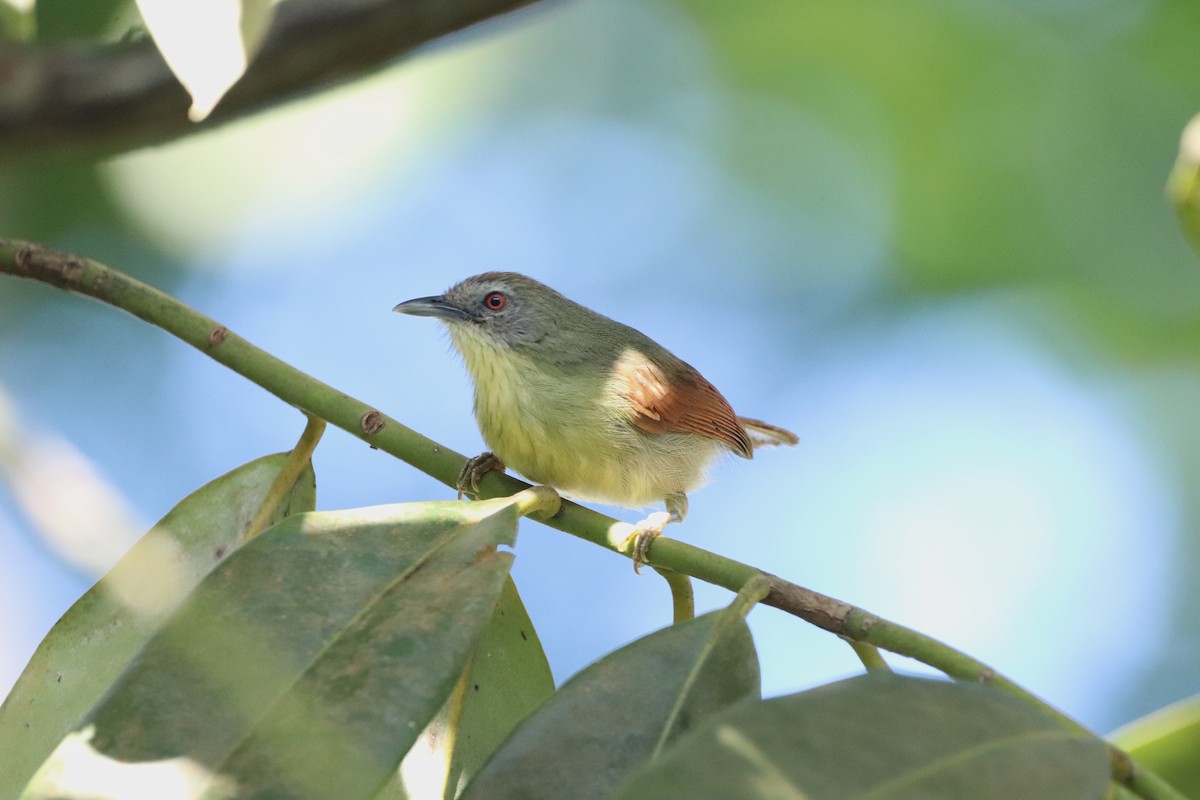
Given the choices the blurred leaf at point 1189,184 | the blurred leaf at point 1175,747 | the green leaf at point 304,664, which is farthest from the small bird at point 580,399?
the blurred leaf at point 1189,184

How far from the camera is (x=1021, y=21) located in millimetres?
7176

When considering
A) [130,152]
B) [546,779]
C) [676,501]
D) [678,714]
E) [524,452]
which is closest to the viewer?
[546,779]

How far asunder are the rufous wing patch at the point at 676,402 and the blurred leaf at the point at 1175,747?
87.4 inches

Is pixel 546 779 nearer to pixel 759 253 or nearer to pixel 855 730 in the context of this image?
pixel 855 730

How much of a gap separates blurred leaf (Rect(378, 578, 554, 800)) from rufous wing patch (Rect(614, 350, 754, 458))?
171 centimetres

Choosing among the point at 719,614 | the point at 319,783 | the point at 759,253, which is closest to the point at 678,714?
the point at 719,614

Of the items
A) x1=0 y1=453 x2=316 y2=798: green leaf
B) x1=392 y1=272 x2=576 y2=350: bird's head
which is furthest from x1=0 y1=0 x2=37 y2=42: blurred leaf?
x1=392 y1=272 x2=576 y2=350: bird's head

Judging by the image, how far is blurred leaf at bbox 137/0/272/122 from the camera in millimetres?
1585

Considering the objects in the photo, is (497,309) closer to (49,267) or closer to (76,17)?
(76,17)

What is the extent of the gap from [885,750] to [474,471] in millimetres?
1420

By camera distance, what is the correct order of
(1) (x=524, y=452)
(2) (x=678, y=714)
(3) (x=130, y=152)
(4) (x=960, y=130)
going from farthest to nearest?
(4) (x=960, y=130) → (1) (x=524, y=452) → (3) (x=130, y=152) → (2) (x=678, y=714)

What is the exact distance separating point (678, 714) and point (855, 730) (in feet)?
1.15

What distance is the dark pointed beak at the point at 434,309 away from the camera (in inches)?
175

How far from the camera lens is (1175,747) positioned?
1.76m
